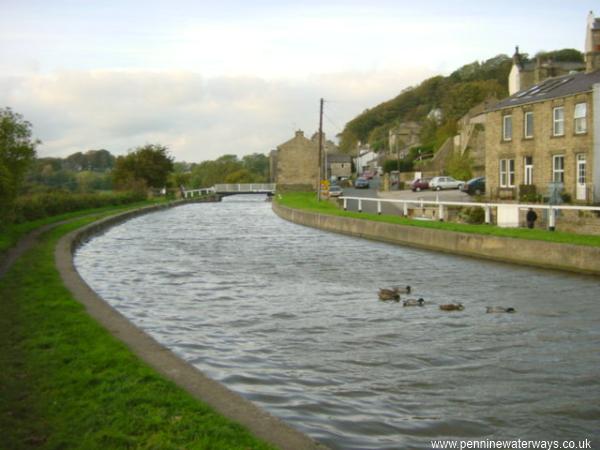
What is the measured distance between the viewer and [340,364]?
1181 centimetres

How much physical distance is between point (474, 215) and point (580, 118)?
8.15 m

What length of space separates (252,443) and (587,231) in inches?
898

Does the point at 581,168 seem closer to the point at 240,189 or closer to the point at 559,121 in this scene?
the point at 559,121

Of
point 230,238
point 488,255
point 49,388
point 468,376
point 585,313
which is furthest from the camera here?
point 230,238

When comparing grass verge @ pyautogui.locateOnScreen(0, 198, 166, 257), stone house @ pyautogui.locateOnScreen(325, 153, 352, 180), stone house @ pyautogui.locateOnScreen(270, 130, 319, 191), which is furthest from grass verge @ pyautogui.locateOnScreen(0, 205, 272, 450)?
stone house @ pyautogui.locateOnScreen(325, 153, 352, 180)

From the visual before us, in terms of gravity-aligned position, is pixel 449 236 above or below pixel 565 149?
below

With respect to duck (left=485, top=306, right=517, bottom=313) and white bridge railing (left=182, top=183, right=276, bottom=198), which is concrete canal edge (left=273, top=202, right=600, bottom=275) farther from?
white bridge railing (left=182, top=183, right=276, bottom=198)

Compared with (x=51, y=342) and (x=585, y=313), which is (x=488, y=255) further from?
(x=51, y=342)

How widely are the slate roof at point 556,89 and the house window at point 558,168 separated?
3.27 metres

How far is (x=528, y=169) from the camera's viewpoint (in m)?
41.2

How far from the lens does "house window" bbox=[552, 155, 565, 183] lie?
126 ft

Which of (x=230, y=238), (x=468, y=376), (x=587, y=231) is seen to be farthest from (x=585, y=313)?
(x=230, y=238)

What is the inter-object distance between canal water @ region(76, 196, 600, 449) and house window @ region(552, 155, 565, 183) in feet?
47.9

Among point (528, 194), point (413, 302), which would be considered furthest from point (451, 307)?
point (528, 194)
